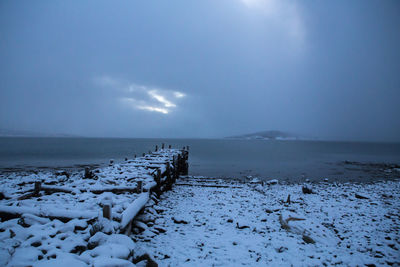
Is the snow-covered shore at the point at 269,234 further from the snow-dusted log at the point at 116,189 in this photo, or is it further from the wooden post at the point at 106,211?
the snow-dusted log at the point at 116,189

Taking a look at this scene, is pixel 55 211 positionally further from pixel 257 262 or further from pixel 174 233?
pixel 257 262

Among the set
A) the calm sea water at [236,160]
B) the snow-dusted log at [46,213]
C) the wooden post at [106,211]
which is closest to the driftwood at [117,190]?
the snow-dusted log at [46,213]

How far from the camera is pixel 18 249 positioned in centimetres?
347

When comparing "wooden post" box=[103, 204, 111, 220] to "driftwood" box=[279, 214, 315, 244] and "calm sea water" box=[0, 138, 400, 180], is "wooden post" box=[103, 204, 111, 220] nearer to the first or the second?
"driftwood" box=[279, 214, 315, 244]

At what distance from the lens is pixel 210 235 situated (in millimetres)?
6469

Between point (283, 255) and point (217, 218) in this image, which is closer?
point (283, 255)

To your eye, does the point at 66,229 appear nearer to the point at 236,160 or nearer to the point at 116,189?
the point at 116,189

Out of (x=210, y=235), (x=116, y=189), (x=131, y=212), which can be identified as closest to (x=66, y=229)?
(x=131, y=212)

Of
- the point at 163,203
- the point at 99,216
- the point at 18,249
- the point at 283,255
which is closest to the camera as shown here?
the point at 18,249

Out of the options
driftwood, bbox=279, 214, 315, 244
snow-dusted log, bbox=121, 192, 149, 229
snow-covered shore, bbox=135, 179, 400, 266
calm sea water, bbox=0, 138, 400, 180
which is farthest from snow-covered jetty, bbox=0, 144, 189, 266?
calm sea water, bbox=0, 138, 400, 180

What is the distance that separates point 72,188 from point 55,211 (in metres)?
2.30

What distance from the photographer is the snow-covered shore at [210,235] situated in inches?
146

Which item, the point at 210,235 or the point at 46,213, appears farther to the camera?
the point at 210,235

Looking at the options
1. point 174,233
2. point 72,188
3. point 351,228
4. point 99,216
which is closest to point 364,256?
point 351,228
